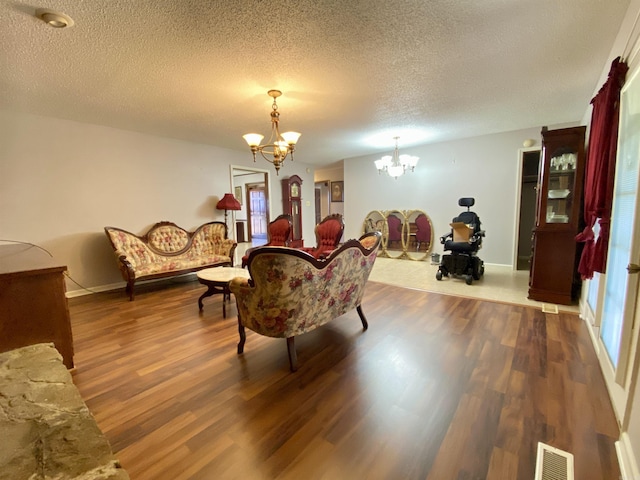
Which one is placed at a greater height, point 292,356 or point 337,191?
point 337,191

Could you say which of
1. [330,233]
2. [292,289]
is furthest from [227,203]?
[292,289]

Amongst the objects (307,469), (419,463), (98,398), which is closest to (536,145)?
(419,463)

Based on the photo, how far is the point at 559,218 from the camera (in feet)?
10.8

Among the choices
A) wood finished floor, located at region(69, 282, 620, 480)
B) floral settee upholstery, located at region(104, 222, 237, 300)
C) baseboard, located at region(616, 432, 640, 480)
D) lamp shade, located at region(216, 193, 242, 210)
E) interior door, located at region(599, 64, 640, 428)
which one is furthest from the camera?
lamp shade, located at region(216, 193, 242, 210)

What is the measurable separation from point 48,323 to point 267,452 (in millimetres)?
1748

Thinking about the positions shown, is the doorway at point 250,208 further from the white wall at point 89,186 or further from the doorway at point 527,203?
the doorway at point 527,203

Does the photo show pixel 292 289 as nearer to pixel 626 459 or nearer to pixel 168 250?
pixel 626 459

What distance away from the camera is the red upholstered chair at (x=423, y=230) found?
19.9ft

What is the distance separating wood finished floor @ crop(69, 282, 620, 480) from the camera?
1334 mm

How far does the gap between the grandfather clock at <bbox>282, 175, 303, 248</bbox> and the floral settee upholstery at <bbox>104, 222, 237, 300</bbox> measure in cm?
193

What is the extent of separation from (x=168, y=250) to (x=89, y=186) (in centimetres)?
136

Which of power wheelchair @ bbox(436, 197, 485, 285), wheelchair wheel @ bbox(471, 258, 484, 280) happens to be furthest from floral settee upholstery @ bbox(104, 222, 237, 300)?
wheelchair wheel @ bbox(471, 258, 484, 280)

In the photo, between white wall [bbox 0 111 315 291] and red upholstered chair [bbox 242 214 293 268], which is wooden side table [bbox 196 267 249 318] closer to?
red upholstered chair [bbox 242 214 293 268]

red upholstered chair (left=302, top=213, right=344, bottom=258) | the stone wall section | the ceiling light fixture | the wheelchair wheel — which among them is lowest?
the wheelchair wheel
